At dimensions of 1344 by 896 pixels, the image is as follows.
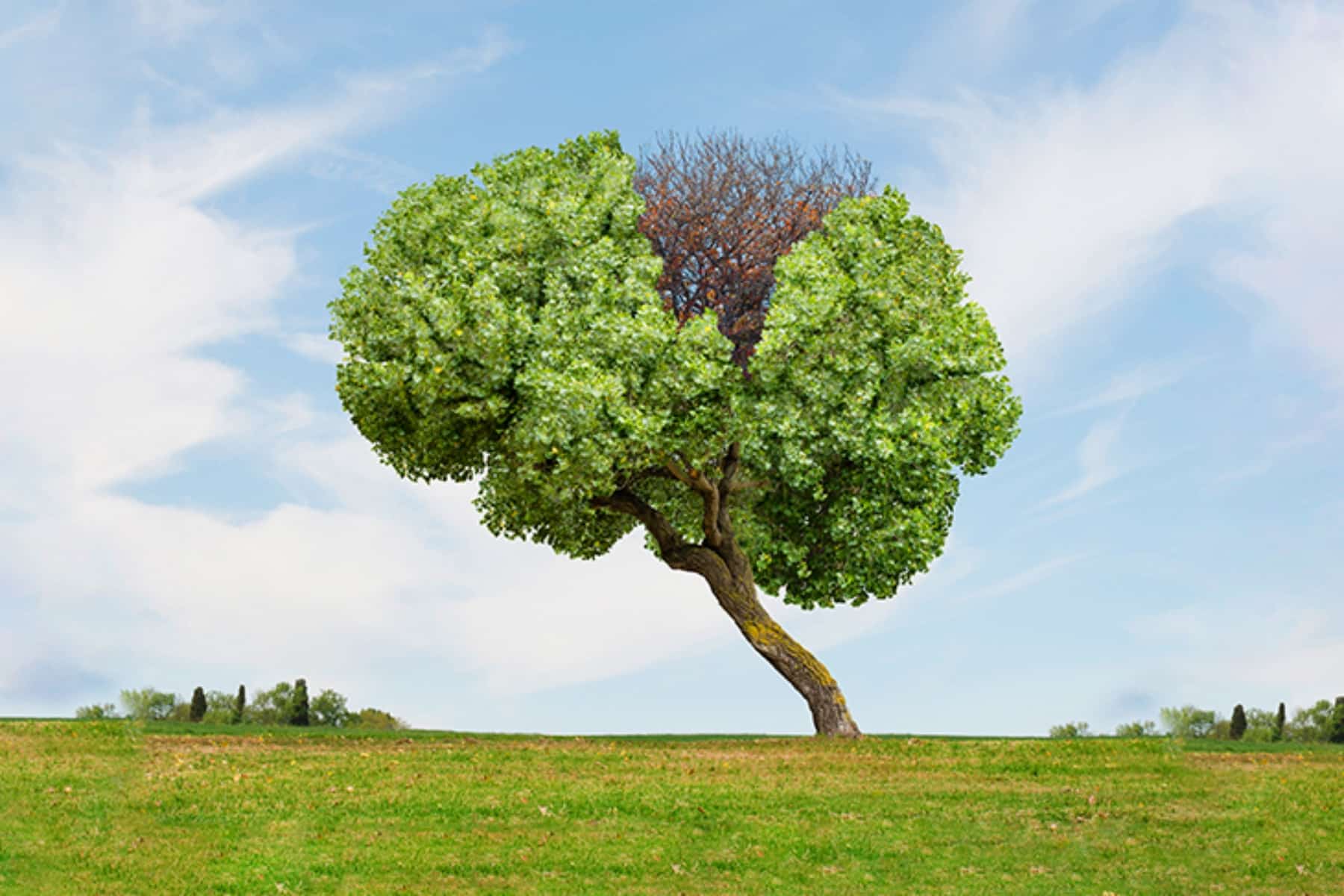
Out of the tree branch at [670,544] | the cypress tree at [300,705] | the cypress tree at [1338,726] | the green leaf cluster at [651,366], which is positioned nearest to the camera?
the green leaf cluster at [651,366]

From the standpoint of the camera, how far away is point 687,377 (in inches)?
Answer: 998

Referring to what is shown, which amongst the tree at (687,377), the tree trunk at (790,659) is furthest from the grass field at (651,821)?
the tree at (687,377)

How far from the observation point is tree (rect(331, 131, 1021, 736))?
2488 cm

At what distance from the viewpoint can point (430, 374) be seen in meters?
24.9

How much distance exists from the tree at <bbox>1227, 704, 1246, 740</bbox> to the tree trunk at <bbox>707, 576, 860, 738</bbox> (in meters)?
11.6

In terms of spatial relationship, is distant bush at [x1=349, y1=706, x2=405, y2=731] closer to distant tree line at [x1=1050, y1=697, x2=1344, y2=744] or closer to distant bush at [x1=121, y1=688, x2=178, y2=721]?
distant bush at [x1=121, y1=688, x2=178, y2=721]

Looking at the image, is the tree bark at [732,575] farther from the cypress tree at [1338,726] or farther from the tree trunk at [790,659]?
the cypress tree at [1338,726]

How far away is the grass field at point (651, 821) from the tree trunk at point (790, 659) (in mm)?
3725

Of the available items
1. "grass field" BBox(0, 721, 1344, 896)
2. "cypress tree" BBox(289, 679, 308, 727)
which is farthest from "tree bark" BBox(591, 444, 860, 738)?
"cypress tree" BBox(289, 679, 308, 727)

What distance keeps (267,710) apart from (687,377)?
1616 centimetres

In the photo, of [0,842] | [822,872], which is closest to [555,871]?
[822,872]

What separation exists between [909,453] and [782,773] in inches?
287

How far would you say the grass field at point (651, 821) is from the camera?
14.8m

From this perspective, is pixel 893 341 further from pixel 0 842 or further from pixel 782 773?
pixel 0 842
